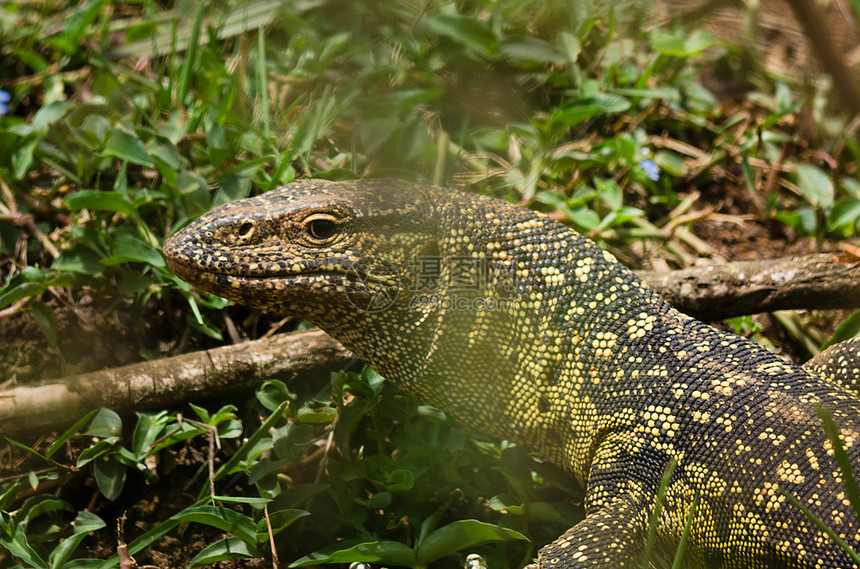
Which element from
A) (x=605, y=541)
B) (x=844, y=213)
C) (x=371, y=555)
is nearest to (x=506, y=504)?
(x=605, y=541)

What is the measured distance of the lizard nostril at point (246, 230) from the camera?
311 cm

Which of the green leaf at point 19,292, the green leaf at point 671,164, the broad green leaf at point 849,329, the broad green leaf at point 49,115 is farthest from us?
the green leaf at point 671,164

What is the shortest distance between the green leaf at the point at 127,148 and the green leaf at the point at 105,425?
1483 mm

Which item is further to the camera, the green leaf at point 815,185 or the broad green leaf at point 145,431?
the green leaf at point 815,185

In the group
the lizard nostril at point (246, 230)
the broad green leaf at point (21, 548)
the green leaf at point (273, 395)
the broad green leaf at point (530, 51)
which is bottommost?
the broad green leaf at point (21, 548)

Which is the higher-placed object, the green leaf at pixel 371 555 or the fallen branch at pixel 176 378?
the fallen branch at pixel 176 378

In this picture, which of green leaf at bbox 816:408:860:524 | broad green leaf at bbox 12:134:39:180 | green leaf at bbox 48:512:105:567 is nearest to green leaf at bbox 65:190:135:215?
broad green leaf at bbox 12:134:39:180

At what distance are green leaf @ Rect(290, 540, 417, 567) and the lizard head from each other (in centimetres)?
96

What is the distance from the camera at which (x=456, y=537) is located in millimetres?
2939

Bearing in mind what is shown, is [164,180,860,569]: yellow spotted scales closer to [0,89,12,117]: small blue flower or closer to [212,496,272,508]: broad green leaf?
[212,496,272,508]: broad green leaf

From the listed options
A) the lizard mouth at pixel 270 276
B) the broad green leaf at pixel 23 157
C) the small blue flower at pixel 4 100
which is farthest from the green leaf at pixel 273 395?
the small blue flower at pixel 4 100

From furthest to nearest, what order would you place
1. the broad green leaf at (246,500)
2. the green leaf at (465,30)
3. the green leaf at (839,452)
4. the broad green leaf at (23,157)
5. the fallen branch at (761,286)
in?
1. the green leaf at (465,30)
2. the broad green leaf at (23,157)
3. the fallen branch at (761,286)
4. the broad green leaf at (246,500)
5. the green leaf at (839,452)

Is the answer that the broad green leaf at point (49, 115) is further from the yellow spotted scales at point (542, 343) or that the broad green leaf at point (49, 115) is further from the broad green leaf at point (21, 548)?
the broad green leaf at point (21, 548)

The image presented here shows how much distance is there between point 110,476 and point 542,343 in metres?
2.07
